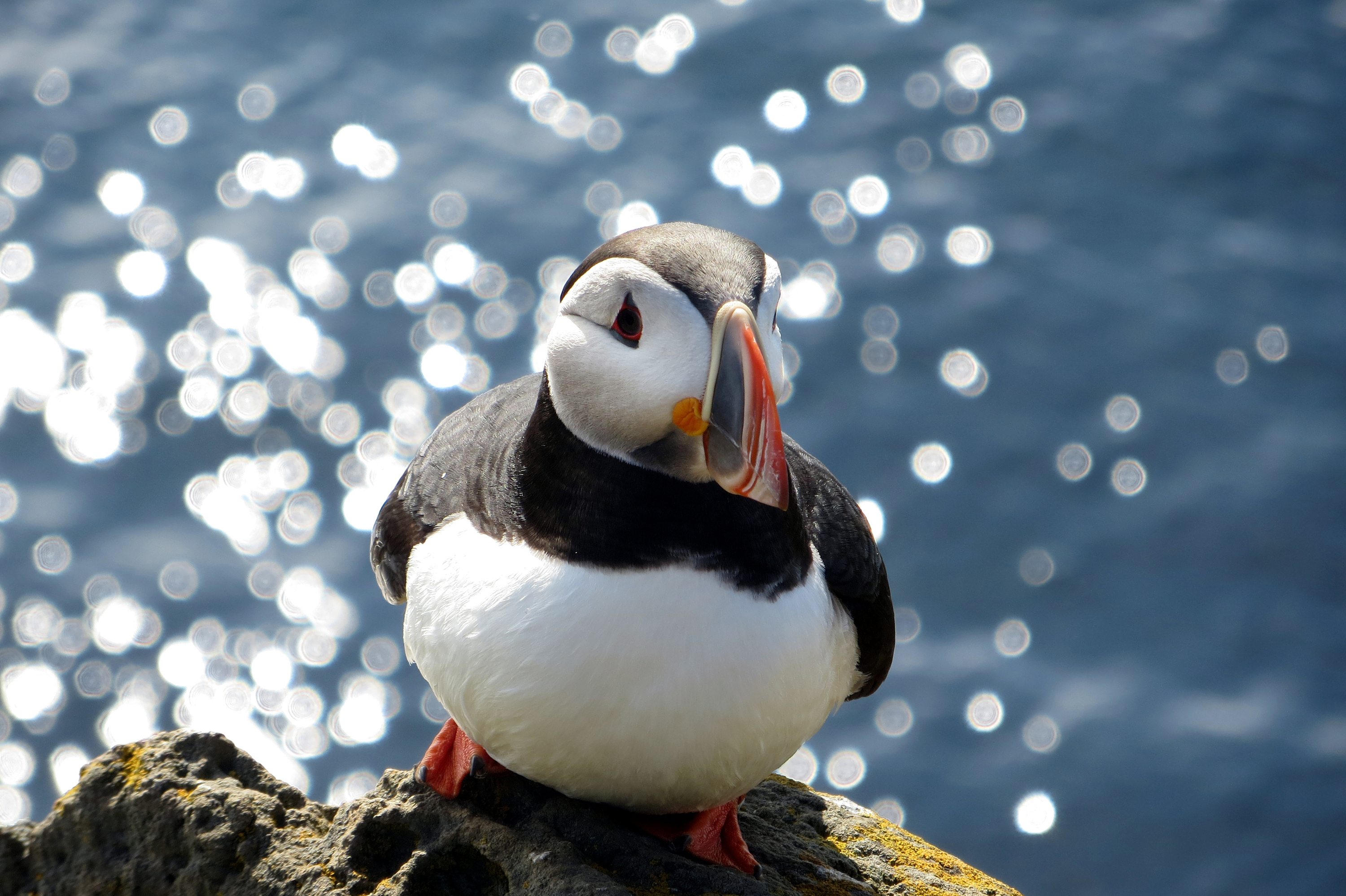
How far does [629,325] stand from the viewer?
305 cm

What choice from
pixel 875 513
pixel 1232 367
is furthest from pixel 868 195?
pixel 1232 367

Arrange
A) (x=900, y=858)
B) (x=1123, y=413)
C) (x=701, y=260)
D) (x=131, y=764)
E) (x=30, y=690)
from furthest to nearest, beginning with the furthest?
1. (x=1123, y=413)
2. (x=30, y=690)
3. (x=900, y=858)
4. (x=131, y=764)
5. (x=701, y=260)

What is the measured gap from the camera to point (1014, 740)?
8.60 metres

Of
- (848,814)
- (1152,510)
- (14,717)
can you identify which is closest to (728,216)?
(1152,510)

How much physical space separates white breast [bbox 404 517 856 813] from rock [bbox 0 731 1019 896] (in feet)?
0.56

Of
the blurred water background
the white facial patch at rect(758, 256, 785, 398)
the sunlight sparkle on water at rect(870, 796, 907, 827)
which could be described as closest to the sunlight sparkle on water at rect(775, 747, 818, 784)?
the blurred water background

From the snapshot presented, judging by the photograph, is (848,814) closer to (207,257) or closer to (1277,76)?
(207,257)

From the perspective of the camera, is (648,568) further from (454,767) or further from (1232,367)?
(1232,367)

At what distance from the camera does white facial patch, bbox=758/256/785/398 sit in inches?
117

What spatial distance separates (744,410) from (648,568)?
57cm

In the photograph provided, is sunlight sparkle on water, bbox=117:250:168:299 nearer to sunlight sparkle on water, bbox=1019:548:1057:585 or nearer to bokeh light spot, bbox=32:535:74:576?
bokeh light spot, bbox=32:535:74:576

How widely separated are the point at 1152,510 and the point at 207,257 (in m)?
7.47

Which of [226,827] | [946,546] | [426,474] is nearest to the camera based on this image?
[226,827]

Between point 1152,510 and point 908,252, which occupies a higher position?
point 908,252
